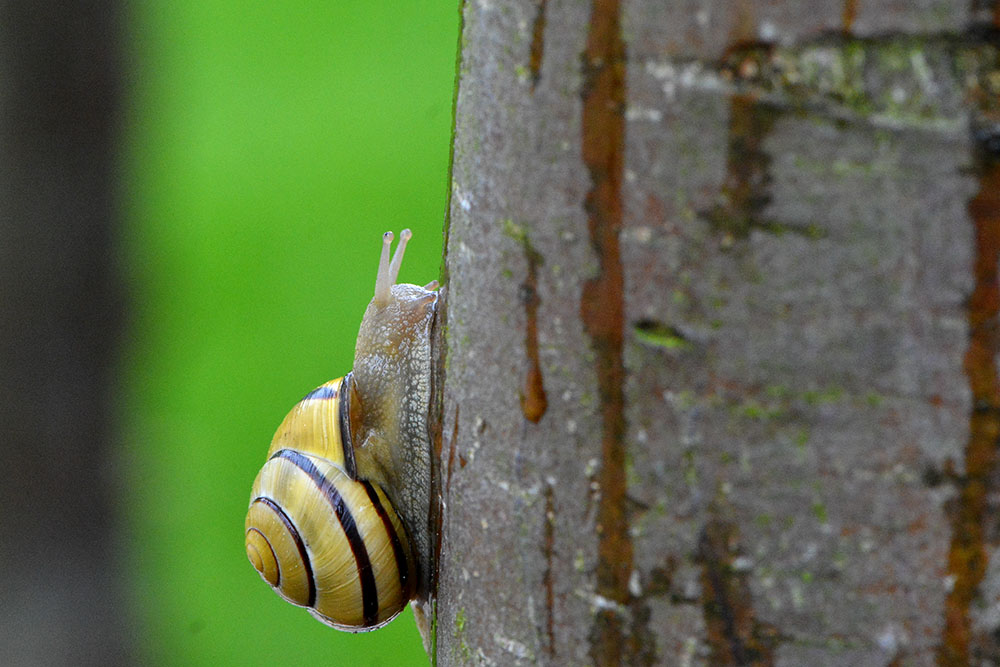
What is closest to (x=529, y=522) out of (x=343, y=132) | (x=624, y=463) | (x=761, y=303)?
(x=624, y=463)

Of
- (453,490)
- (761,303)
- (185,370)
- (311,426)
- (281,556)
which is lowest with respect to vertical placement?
(185,370)

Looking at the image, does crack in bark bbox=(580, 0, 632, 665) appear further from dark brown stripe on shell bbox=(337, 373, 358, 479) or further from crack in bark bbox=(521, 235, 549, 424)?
dark brown stripe on shell bbox=(337, 373, 358, 479)

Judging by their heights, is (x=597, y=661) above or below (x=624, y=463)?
below

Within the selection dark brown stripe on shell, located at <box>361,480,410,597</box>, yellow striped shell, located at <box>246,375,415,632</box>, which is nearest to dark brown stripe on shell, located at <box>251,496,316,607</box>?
yellow striped shell, located at <box>246,375,415,632</box>

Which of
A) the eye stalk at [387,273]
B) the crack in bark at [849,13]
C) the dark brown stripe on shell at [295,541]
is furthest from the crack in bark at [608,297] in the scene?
the eye stalk at [387,273]

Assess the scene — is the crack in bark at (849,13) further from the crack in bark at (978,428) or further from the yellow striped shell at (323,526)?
the yellow striped shell at (323,526)

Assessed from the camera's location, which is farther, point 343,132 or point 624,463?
point 343,132

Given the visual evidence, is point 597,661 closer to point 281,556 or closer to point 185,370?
point 281,556

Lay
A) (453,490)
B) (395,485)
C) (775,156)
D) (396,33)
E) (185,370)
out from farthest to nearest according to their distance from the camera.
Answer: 1. (396,33)
2. (185,370)
3. (395,485)
4. (453,490)
5. (775,156)
